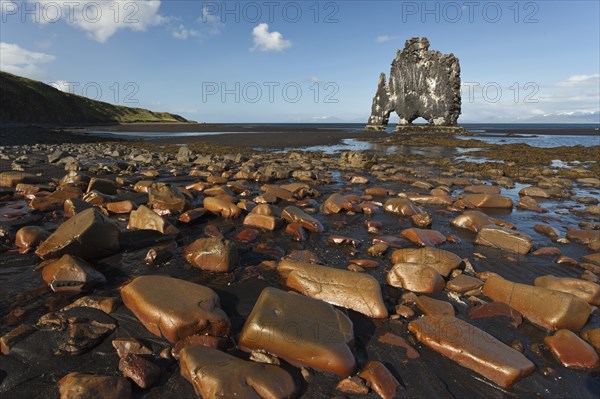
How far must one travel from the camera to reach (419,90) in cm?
7438

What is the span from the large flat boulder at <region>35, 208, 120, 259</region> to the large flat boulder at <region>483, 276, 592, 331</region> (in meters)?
5.68

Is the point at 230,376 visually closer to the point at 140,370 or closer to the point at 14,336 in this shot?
the point at 140,370

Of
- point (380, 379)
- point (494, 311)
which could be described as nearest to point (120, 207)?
point (380, 379)

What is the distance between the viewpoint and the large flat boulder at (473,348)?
2.94 meters

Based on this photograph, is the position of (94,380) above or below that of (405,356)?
above

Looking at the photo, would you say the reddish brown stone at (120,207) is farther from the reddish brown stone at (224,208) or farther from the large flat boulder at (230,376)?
the large flat boulder at (230,376)

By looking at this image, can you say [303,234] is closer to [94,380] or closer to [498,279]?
[498,279]

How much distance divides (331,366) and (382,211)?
5.75 m

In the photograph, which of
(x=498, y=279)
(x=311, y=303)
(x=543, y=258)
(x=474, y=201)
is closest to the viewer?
(x=311, y=303)

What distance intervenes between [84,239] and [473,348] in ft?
17.0

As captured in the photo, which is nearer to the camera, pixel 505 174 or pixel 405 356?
pixel 405 356

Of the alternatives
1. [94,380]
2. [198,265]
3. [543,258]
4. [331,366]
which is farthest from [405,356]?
[543,258]

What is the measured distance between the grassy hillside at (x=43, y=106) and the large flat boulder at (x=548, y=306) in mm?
81723

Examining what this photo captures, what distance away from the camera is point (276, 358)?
2.97m
